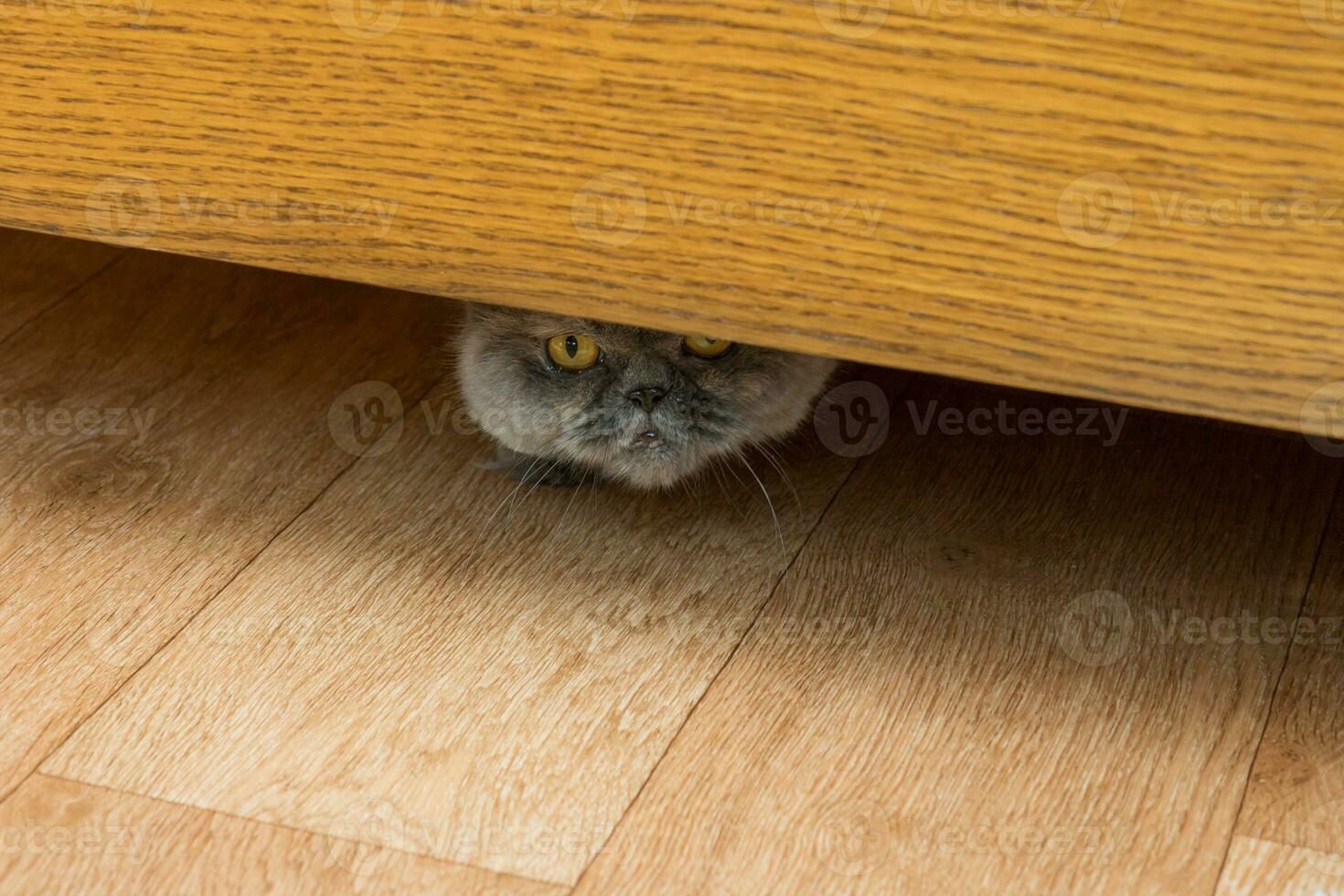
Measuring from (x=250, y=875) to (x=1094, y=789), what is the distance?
0.50m

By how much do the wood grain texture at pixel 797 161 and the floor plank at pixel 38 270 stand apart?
580 mm

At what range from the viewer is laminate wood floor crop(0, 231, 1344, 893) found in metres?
0.75

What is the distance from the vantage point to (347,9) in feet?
2.36

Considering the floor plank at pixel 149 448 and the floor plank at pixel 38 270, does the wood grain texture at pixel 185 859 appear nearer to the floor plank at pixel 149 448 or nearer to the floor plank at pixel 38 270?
the floor plank at pixel 149 448

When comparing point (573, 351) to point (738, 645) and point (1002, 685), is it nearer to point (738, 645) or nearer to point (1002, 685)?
point (738, 645)

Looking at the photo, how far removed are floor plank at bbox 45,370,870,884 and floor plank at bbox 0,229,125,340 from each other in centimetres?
49

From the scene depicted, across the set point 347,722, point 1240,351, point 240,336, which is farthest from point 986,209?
point 240,336

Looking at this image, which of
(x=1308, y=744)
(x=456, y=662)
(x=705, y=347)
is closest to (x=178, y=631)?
(x=456, y=662)

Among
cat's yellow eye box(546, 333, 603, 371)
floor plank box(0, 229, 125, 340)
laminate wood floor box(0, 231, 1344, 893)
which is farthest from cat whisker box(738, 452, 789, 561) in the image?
floor plank box(0, 229, 125, 340)

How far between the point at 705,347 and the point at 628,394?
0.07m

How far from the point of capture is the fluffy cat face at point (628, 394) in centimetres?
105

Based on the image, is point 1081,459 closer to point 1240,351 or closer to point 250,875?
point 1240,351

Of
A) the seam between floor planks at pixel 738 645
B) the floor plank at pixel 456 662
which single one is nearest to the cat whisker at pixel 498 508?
the floor plank at pixel 456 662

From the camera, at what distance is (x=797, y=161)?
69cm
